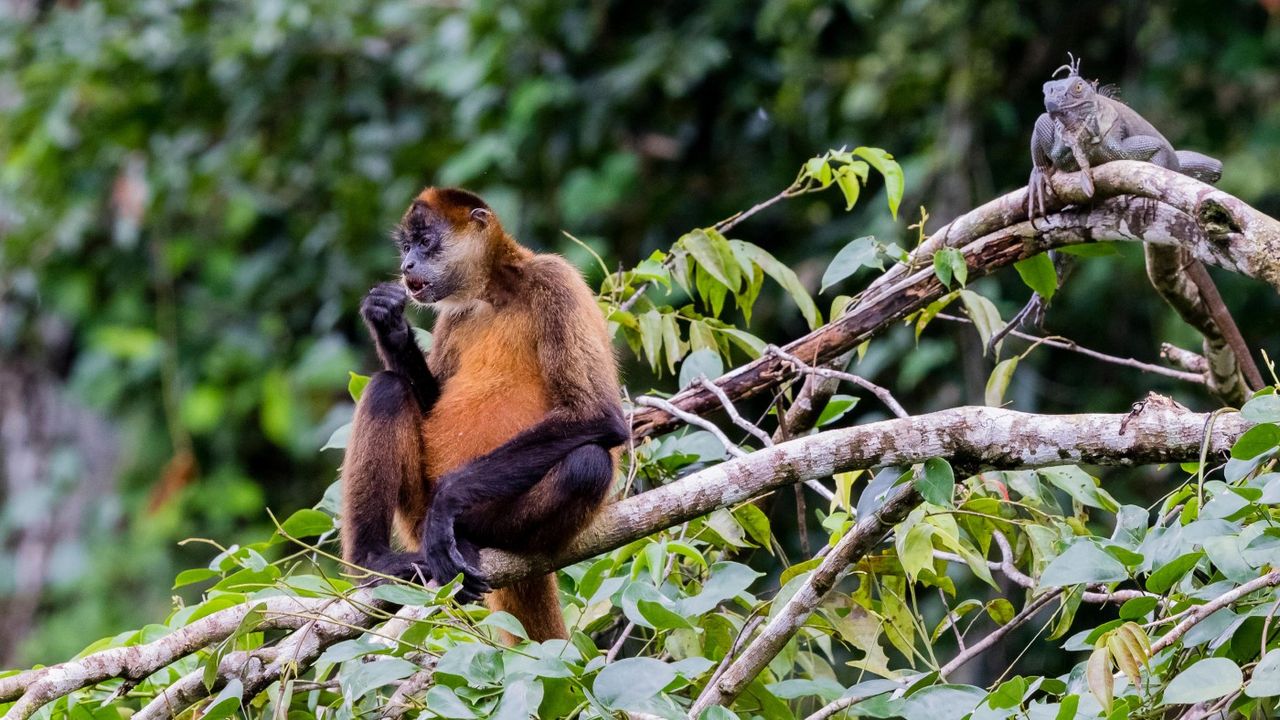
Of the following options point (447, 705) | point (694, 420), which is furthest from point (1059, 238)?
point (447, 705)

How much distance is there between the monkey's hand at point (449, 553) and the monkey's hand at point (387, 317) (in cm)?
68

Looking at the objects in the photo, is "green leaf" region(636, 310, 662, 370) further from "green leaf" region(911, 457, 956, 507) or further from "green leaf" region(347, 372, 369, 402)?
"green leaf" region(911, 457, 956, 507)

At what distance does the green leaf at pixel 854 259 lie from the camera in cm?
373

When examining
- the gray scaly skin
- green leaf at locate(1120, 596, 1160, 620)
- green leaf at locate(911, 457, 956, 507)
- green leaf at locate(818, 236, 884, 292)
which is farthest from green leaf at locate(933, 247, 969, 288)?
green leaf at locate(1120, 596, 1160, 620)

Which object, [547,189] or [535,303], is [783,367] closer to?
[535,303]

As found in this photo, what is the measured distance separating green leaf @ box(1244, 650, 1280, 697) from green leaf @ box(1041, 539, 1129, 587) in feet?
0.93

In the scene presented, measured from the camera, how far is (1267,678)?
7.16 feet

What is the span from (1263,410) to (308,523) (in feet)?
8.07

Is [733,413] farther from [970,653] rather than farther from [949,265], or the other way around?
[970,653]

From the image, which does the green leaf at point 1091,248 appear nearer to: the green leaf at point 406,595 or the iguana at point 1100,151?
the iguana at point 1100,151

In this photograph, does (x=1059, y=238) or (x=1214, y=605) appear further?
(x=1059, y=238)

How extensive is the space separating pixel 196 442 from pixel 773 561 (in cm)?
432

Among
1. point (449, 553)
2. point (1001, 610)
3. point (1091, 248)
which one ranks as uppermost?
point (1091, 248)

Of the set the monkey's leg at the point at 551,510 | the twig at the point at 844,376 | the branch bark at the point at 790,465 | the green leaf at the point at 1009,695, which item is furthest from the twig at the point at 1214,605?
the monkey's leg at the point at 551,510
